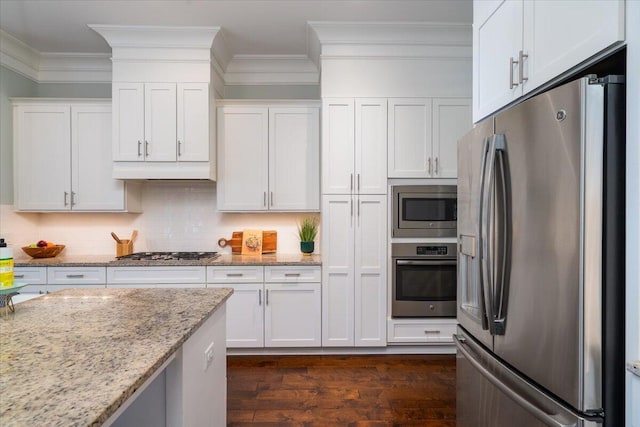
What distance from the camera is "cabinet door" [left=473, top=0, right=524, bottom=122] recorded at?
1437 millimetres

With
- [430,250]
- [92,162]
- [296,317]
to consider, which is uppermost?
[92,162]

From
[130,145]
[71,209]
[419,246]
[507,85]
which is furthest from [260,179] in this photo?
[507,85]

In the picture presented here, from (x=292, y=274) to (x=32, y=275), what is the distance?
7.11ft

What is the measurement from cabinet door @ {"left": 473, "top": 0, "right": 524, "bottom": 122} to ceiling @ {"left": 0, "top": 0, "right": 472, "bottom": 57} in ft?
3.69

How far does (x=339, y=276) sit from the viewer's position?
3.04 metres

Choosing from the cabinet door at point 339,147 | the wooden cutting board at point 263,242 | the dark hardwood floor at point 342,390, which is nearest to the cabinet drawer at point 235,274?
the wooden cutting board at point 263,242

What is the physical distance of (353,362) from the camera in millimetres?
2973

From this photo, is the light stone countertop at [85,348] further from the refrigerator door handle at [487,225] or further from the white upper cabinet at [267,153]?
the white upper cabinet at [267,153]

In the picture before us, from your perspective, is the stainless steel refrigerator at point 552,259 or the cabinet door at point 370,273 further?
the cabinet door at point 370,273

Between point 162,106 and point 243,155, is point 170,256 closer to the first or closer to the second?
point 243,155

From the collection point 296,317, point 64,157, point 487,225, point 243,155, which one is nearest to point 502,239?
point 487,225

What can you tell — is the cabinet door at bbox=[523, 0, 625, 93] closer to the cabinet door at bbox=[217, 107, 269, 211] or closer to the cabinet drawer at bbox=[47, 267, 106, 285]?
the cabinet door at bbox=[217, 107, 269, 211]

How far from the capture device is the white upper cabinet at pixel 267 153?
10.7 feet

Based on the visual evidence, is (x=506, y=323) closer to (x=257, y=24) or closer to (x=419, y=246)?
(x=419, y=246)
